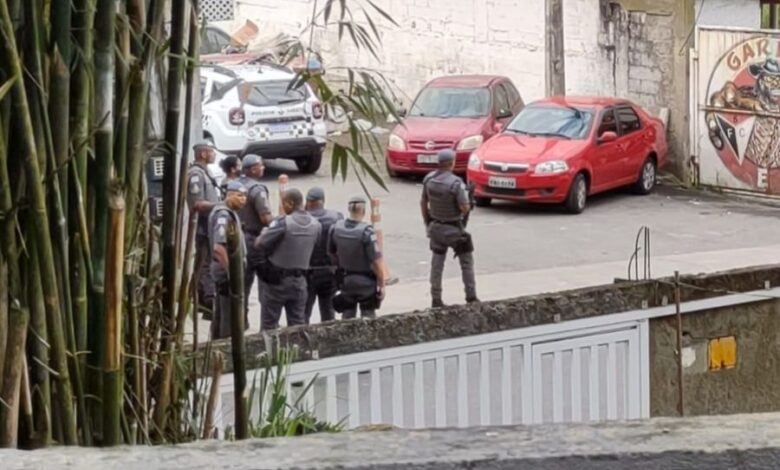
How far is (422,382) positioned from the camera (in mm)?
7660

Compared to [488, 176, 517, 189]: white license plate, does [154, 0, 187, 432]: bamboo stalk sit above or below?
above

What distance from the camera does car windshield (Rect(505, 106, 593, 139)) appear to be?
22.1 m

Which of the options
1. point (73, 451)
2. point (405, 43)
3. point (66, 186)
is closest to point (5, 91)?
point (66, 186)

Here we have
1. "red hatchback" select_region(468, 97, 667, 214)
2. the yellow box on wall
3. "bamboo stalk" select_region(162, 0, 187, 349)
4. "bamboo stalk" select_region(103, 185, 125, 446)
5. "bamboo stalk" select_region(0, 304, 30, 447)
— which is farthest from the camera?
"red hatchback" select_region(468, 97, 667, 214)

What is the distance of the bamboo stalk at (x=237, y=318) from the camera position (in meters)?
3.63

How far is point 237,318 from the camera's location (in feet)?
12.0

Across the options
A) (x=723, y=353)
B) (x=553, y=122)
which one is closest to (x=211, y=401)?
(x=723, y=353)

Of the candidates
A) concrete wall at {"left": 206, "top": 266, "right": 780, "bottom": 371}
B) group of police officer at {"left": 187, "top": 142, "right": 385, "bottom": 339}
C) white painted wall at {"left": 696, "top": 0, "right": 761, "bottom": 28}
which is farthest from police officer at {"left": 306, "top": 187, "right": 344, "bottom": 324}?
white painted wall at {"left": 696, "top": 0, "right": 761, "bottom": 28}

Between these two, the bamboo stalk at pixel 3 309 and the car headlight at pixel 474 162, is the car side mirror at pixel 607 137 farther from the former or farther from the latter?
the bamboo stalk at pixel 3 309

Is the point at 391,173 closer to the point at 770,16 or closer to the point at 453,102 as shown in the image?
the point at 453,102

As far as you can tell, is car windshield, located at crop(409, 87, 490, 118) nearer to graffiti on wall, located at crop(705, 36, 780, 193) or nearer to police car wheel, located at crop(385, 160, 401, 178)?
police car wheel, located at crop(385, 160, 401, 178)

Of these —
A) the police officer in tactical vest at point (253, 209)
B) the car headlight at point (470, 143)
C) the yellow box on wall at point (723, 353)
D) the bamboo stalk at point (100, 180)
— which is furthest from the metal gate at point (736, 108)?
the bamboo stalk at point (100, 180)

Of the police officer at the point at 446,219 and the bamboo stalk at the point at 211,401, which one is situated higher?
the bamboo stalk at the point at 211,401

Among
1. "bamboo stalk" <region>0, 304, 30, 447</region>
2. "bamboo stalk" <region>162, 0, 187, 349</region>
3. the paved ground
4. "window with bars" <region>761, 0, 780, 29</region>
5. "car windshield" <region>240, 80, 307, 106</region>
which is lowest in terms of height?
the paved ground
